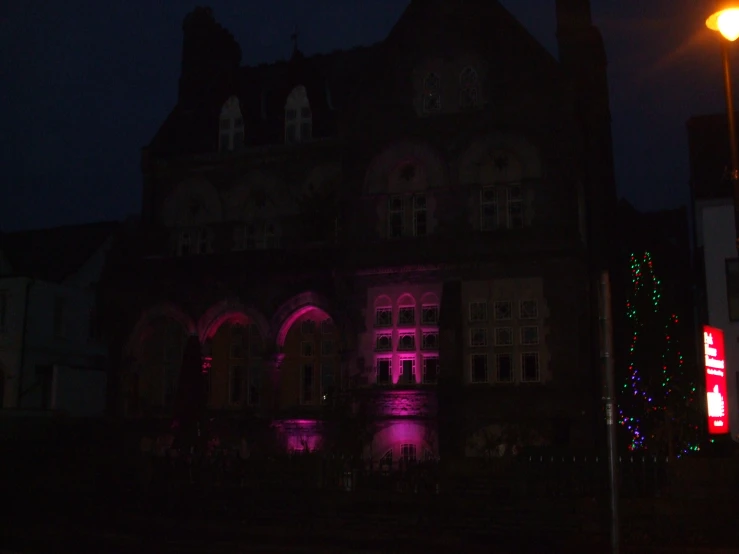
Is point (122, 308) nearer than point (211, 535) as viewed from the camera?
No

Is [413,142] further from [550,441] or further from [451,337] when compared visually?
[550,441]

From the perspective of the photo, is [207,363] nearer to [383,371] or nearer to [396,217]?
[383,371]

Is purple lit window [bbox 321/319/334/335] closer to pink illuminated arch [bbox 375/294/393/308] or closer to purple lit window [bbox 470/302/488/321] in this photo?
pink illuminated arch [bbox 375/294/393/308]

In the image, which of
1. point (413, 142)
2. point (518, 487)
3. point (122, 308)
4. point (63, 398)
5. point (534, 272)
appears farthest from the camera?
point (63, 398)

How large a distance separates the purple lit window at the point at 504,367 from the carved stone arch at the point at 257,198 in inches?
442

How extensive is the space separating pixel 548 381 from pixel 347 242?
9.15 metres

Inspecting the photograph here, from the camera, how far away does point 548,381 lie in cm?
2941

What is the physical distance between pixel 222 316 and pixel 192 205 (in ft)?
18.9

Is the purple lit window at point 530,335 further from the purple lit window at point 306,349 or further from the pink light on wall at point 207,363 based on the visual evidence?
the pink light on wall at point 207,363

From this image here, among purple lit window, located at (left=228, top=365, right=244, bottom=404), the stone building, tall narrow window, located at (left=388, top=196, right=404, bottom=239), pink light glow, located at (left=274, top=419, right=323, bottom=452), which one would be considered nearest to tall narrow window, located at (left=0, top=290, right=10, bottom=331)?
the stone building

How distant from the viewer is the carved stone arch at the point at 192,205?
37.5m

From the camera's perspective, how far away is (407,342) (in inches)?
1256

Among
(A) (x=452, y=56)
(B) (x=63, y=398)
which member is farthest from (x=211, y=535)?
(B) (x=63, y=398)

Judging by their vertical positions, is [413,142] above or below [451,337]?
above
